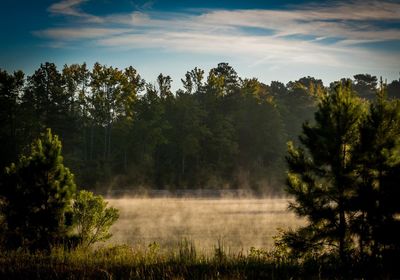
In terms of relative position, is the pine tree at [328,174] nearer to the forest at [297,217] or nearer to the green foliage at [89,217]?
the forest at [297,217]

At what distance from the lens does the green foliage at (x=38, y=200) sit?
17.0m

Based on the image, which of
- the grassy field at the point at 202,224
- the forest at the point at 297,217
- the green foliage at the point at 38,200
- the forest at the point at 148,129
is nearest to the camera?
the forest at the point at 297,217

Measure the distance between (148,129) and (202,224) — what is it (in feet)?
125

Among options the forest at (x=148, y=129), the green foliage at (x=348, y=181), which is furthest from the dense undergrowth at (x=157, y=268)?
the forest at (x=148, y=129)

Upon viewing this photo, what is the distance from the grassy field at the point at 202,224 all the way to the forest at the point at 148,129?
21.0 meters

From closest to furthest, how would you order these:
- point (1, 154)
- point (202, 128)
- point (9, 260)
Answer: point (9, 260) → point (1, 154) → point (202, 128)

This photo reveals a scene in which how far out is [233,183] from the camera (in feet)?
240

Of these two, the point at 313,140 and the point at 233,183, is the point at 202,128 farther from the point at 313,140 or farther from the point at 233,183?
the point at 313,140

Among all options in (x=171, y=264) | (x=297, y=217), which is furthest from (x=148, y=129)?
(x=171, y=264)

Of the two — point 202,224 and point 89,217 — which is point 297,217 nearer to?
point 89,217

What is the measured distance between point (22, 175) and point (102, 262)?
20.1ft

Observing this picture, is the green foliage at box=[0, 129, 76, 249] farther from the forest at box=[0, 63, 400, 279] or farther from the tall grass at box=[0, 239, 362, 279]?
the tall grass at box=[0, 239, 362, 279]

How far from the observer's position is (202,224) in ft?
110

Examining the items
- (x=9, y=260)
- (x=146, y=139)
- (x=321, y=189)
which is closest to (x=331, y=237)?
(x=321, y=189)
